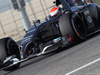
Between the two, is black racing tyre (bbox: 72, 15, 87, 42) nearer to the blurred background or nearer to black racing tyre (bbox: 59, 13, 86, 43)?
black racing tyre (bbox: 59, 13, 86, 43)

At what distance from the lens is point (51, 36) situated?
9.52m

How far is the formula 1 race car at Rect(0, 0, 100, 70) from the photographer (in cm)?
880

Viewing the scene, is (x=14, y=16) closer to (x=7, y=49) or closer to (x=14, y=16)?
(x=14, y=16)

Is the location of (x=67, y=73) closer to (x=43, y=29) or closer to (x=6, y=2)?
(x=43, y=29)

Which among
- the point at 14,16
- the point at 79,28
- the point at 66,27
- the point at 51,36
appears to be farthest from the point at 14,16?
the point at 66,27

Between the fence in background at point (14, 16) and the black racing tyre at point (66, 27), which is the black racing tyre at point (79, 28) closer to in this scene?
the black racing tyre at point (66, 27)

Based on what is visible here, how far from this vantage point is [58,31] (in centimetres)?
956

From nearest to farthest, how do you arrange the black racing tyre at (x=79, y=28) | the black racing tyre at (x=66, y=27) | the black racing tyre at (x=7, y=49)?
1. the black racing tyre at (x=7, y=49)
2. the black racing tyre at (x=66, y=27)
3. the black racing tyre at (x=79, y=28)

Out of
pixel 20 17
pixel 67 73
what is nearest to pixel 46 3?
pixel 20 17

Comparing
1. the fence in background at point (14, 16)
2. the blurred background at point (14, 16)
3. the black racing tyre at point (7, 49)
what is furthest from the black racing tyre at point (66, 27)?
the fence in background at point (14, 16)

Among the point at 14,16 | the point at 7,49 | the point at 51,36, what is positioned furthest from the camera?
the point at 14,16

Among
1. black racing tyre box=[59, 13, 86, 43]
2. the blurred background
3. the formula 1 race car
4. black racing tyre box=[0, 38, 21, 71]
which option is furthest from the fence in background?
black racing tyre box=[59, 13, 86, 43]

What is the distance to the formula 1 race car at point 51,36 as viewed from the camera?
880 centimetres

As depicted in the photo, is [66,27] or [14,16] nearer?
[66,27]
